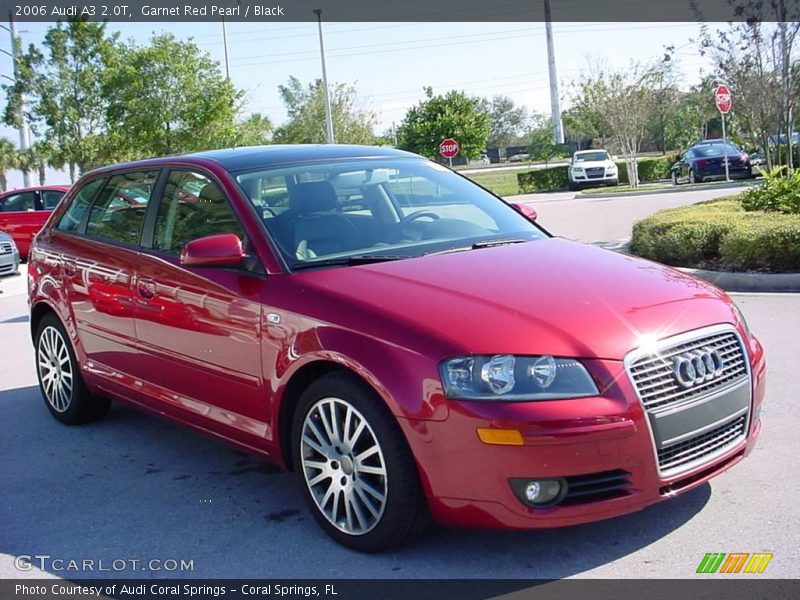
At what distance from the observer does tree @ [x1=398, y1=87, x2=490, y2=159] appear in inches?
2205


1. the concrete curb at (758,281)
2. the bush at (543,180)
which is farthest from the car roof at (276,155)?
the bush at (543,180)

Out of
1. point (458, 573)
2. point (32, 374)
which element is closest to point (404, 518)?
point (458, 573)

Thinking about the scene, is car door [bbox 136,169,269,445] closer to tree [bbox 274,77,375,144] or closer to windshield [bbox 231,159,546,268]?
windshield [bbox 231,159,546,268]

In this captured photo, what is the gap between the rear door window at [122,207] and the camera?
5426 millimetres

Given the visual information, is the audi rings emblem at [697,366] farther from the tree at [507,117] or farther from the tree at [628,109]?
the tree at [507,117]

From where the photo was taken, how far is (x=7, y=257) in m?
16.2

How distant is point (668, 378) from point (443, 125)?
5362 cm

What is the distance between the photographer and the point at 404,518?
3.66 metres

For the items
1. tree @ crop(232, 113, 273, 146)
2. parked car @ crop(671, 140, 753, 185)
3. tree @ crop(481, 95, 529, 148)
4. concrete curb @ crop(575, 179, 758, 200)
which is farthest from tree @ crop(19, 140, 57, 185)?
tree @ crop(481, 95, 529, 148)

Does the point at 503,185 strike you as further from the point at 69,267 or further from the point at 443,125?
the point at 69,267

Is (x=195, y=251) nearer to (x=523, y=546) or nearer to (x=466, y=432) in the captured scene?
(x=466, y=432)

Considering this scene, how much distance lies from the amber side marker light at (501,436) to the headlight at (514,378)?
119mm

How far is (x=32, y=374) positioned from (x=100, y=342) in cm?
283

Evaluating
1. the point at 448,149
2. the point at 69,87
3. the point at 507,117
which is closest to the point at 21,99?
the point at 69,87
